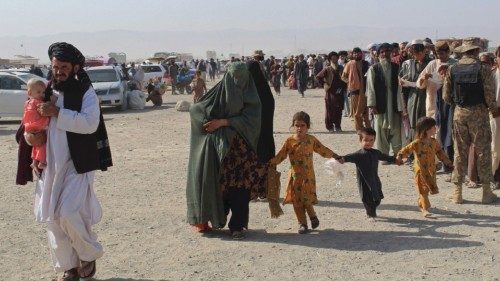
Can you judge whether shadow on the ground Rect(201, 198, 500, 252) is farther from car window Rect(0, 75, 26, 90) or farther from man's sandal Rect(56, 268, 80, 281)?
car window Rect(0, 75, 26, 90)

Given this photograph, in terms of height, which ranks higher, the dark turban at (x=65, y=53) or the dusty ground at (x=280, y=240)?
the dark turban at (x=65, y=53)

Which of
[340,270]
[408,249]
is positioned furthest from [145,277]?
[408,249]

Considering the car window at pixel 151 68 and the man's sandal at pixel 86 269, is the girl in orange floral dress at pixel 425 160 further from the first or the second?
the car window at pixel 151 68

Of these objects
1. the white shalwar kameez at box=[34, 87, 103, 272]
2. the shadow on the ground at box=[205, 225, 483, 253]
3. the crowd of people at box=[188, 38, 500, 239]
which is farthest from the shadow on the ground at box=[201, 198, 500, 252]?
the white shalwar kameez at box=[34, 87, 103, 272]

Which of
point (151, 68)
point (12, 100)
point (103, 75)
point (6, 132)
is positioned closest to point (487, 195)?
point (6, 132)

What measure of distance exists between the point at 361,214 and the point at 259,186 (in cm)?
132

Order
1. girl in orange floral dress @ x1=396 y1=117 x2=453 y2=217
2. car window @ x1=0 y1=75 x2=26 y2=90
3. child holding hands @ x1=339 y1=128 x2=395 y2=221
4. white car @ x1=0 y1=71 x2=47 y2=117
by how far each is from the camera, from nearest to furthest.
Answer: child holding hands @ x1=339 y1=128 x2=395 y2=221
girl in orange floral dress @ x1=396 y1=117 x2=453 y2=217
white car @ x1=0 y1=71 x2=47 y2=117
car window @ x1=0 y1=75 x2=26 y2=90

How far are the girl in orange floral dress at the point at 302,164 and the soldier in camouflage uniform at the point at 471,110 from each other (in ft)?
5.81

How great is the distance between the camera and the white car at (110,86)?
2238 centimetres

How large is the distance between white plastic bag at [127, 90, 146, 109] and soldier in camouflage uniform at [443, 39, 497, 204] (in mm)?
16529

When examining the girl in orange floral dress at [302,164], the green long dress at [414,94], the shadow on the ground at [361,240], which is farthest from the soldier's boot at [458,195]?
the green long dress at [414,94]

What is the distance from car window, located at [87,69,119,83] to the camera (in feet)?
76.8

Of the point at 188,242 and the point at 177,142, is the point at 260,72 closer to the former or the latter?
the point at 188,242

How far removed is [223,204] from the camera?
6.36 meters
